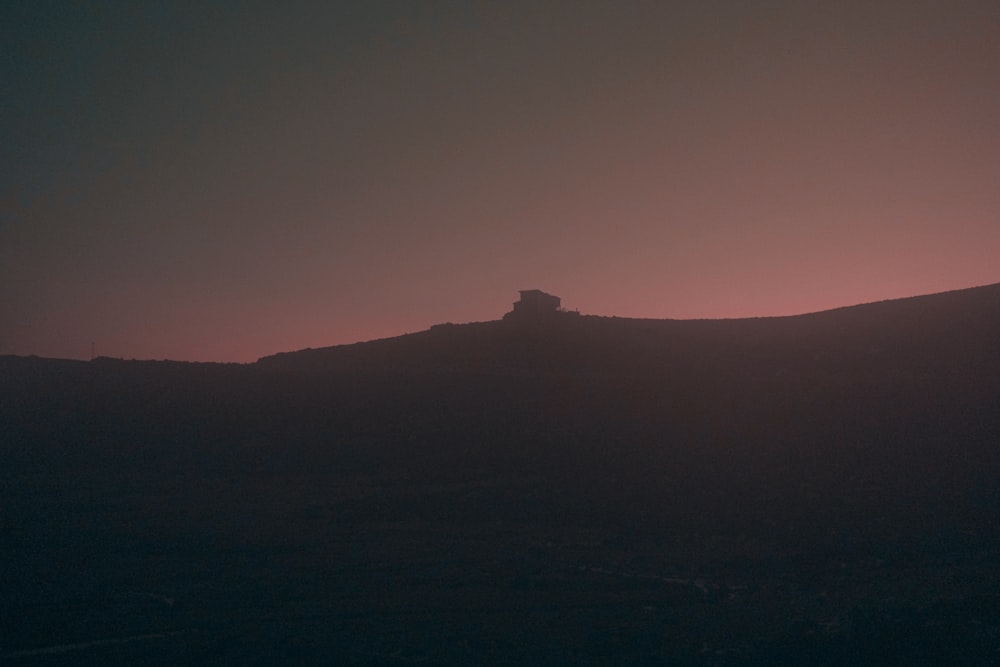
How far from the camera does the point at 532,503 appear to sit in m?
18.1

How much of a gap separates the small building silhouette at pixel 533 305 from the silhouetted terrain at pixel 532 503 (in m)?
2.10

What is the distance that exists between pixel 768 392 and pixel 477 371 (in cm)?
1081

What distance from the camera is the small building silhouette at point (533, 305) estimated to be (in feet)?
129

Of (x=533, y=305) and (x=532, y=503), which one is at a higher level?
(x=533, y=305)

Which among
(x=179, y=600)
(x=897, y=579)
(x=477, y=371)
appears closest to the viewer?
(x=179, y=600)

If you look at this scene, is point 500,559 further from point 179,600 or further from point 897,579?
point 897,579

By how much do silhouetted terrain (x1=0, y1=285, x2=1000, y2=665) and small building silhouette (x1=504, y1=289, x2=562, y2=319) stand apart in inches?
82.8

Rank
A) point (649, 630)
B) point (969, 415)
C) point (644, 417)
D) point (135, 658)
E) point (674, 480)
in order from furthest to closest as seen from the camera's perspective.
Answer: point (644, 417) → point (969, 415) → point (674, 480) → point (649, 630) → point (135, 658)

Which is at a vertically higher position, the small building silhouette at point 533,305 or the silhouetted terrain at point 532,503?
the small building silhouette at point 533,305

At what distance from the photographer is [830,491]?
17875 mm

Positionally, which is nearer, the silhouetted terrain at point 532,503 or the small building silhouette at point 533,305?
the silhouetted terrain at point 532,503

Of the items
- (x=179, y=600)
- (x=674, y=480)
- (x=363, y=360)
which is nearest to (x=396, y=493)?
(x=674, y=480)

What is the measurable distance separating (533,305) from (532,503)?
22081 mm

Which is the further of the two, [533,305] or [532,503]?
[533,305]
